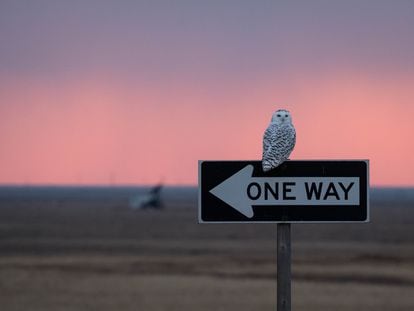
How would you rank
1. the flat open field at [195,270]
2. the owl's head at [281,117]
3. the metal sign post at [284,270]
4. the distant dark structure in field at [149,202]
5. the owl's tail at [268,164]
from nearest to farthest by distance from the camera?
the metal sign post at [284,270], the owl's tail at [268,164], the owl's head at [281,117], the flat open field at [195,270], the distant dark structure in field at [149,202]

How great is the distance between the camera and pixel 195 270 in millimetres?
30734

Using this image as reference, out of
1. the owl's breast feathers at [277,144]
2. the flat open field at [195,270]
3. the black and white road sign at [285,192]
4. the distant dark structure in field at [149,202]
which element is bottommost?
the flat open field at [195,270]

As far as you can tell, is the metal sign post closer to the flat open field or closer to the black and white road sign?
the black and white road sign

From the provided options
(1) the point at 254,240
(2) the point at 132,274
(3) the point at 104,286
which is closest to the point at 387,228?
(1) the point at 254,240

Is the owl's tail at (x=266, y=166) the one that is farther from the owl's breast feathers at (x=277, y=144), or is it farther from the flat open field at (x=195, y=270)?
the flat open field at (x=195, y=270)

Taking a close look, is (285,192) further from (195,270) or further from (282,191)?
(195,270)

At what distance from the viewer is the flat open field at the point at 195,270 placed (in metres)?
21.9

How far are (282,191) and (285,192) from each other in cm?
2

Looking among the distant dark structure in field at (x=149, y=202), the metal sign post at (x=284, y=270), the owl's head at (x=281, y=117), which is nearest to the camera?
the metal sign post at (x=284, y=270)

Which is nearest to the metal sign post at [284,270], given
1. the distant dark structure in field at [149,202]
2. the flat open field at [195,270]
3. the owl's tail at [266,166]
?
the owl's tail at [266,166]

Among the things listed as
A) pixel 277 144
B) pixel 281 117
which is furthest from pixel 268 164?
pixel 281 117

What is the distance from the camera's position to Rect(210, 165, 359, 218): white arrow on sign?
569cm

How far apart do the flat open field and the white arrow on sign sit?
14.8 m

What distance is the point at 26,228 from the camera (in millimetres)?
61344
